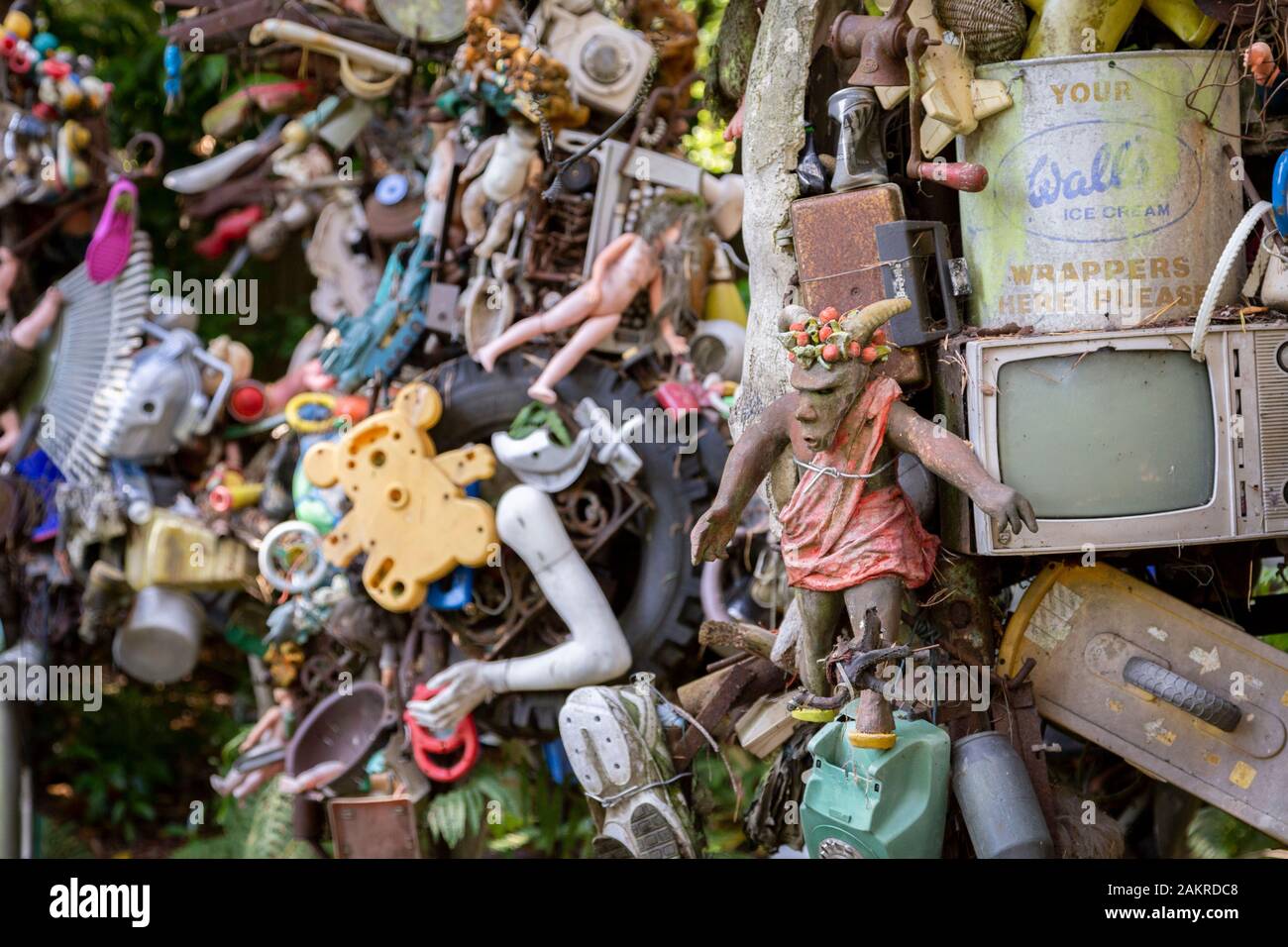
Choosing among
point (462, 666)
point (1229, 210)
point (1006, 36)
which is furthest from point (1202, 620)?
point (462, 666)

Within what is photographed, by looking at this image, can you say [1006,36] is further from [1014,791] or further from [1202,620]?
[1014,791]

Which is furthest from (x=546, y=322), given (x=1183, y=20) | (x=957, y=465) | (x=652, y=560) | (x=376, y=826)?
(x=1183, y=20)

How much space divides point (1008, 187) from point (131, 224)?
472 centimetres

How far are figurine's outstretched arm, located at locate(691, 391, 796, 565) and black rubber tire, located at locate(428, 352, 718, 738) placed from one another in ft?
4.88

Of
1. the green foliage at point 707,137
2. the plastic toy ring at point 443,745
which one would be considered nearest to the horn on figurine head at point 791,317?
the plastic toy ring at point 443,745

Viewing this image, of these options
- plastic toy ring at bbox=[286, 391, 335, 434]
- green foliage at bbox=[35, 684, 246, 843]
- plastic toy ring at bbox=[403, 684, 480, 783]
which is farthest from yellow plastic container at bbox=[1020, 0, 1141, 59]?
green foliage at bbox=[35, 684, 246, 843]

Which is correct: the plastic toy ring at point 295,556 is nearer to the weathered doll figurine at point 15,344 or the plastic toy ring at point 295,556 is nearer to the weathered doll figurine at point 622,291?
the weathered doll figurine at point 622,291

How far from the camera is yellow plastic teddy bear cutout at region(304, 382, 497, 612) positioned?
6.54 m

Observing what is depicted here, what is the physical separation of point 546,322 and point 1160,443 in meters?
2.57

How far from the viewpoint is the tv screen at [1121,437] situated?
4961 mm

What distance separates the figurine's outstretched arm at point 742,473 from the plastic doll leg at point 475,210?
7.52 feet

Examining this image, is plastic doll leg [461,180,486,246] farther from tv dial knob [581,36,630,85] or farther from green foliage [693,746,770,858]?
green foliage [693,746,770,858]

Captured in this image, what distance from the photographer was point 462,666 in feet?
21.5

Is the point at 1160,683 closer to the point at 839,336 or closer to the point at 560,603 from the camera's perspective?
the point at 839,336
